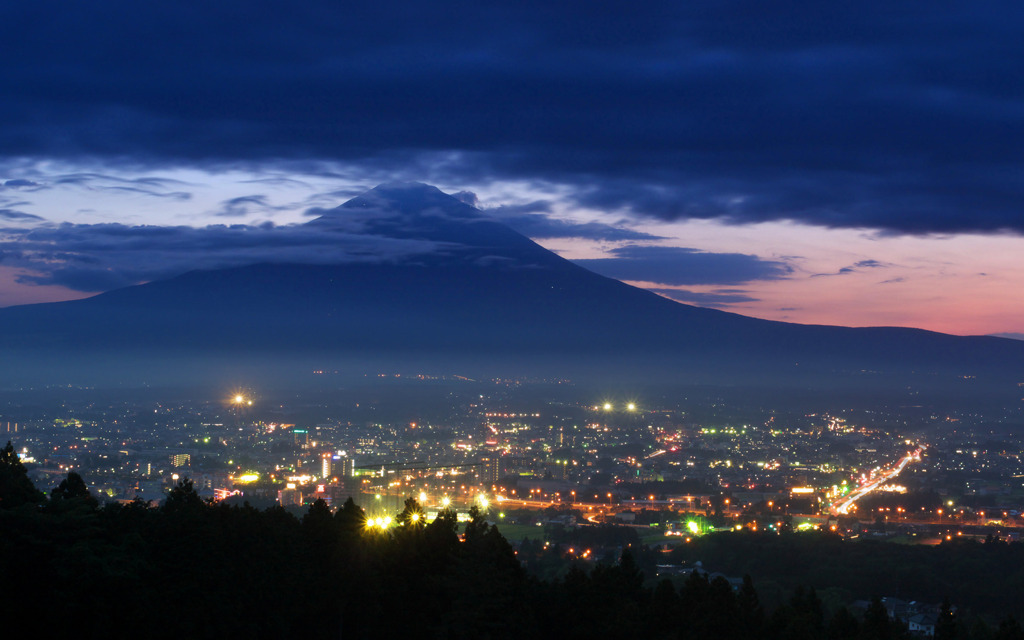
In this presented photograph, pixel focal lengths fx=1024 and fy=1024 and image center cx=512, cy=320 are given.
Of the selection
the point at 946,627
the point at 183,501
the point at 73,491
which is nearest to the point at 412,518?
the point at 183,501

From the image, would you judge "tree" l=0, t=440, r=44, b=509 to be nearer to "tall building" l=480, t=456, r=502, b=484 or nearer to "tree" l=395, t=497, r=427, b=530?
"tree" l=395, t=497, r=427, b=530

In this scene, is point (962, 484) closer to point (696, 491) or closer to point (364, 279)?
point (696, 491)

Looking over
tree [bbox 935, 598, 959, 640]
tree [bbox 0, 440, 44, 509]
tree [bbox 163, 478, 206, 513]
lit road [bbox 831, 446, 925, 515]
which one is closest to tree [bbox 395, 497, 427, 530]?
tree [bbox 163, 478, 206, 513]

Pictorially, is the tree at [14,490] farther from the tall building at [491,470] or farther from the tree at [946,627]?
the tall building at [491,470]

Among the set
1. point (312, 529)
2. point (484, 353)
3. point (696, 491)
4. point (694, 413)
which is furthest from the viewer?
point (484, 353)

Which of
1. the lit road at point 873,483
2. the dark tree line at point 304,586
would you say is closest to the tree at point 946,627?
the dark tree line at point 304,586

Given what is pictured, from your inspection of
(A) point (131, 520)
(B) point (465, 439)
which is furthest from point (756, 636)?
(B) point (465, 439)

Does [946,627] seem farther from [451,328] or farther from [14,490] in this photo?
[451,328]
